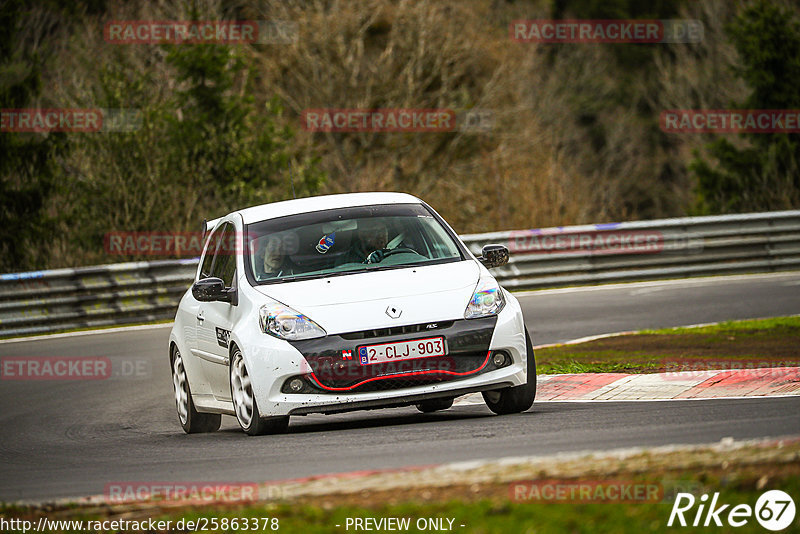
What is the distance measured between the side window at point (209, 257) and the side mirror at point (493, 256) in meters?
2.35

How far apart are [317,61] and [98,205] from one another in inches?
548

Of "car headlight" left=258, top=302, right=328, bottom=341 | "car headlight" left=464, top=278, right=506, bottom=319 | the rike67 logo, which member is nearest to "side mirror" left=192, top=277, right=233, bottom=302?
"car headlight" left=258, top=302, right=328, bottom=341

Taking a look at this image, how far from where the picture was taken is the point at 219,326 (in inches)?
377

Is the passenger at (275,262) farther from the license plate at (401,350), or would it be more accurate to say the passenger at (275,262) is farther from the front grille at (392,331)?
the license plate at (401,350)

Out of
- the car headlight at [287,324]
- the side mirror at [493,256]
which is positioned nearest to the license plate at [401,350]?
the car headlight at [287,324]

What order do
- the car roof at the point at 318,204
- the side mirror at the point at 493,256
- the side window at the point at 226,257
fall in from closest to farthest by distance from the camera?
the side mirror at the point at 493,256 < the side window at the point at 226,257 < the car roof at the point at 318,204

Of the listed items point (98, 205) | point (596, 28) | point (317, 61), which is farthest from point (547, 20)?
point (98, 205)

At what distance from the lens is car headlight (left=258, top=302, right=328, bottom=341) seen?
859cm

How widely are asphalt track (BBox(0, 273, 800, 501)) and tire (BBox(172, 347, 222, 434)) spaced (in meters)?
0.18

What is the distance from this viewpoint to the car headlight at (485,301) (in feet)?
29.0

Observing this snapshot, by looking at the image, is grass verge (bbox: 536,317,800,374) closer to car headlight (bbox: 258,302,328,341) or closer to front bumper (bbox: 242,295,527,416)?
front bumper (bbox: 242,295,527,416)

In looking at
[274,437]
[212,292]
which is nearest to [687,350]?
[212,292]

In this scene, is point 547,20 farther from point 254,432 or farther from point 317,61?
point 254,432

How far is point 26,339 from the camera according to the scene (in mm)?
19484
